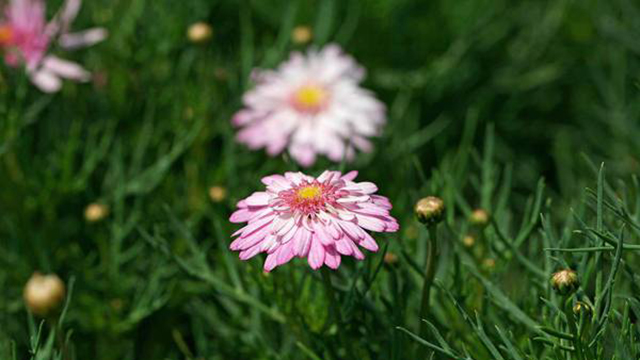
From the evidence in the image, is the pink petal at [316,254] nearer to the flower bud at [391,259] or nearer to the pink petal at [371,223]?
the pink petal at [371,223]

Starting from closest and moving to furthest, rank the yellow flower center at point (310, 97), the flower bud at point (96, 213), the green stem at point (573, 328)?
the green stem at point (573, 328)
the flower bud at point (96, 213)
the yellow flower center at point (310, 97)

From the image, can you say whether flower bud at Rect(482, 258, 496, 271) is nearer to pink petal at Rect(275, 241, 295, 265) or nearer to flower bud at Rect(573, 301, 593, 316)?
flower bud at Rect(573, 301, 593, 316)

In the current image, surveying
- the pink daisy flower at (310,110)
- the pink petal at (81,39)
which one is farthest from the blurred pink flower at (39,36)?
the pink daisy flower at (310,110)

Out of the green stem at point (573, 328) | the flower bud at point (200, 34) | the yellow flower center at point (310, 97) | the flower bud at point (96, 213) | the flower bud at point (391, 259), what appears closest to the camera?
the green stem at point (573, 328)

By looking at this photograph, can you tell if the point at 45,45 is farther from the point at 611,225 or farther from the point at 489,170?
the point at 611,225

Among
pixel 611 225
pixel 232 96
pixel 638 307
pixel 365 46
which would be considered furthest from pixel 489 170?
pixel 365 46

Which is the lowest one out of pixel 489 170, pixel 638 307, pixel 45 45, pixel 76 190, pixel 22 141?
pixel 638 307

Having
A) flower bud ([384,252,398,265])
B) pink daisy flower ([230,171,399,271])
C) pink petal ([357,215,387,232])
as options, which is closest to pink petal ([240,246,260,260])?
pink daisy flower ([230,171,399,271])
